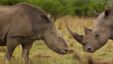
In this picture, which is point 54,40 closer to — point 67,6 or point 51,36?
point 51,36

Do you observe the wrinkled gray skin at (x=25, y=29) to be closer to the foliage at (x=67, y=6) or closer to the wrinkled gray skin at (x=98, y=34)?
the wrinkled gray skin at (x=98, y=34)

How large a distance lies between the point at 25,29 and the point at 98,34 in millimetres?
1763

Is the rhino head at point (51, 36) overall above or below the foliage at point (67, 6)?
above

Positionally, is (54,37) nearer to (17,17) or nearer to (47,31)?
(47,31)

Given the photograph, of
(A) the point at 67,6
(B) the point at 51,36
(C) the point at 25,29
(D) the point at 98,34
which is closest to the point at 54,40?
(B) the point at 51,36

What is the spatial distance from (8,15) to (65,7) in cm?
1910

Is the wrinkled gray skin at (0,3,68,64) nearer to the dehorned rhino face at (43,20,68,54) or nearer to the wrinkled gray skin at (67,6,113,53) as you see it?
the dehorned rhino face at (43,20,68,54)

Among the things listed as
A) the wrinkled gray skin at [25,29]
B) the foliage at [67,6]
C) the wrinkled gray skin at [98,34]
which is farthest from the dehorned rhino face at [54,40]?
the foliage at [67,6]

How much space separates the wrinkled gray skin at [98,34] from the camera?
10.8 metres

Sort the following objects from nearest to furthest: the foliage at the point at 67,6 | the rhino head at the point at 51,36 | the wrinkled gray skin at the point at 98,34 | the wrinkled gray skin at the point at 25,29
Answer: the wrinkled gray skin at the point at 98,34, the wrinkled gray skin at the point at 25,29, the rhino head at the point at 51,36, the foliage at the point at 67,6

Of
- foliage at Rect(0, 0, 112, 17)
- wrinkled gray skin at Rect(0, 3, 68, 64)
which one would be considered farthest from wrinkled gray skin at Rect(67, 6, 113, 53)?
foliage at Rect(0, 0, 112, 17)

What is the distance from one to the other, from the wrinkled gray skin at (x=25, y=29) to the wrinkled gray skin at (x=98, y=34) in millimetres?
623

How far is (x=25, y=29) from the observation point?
11.1 m

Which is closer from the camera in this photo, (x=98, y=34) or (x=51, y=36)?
(x=98, y=34)
